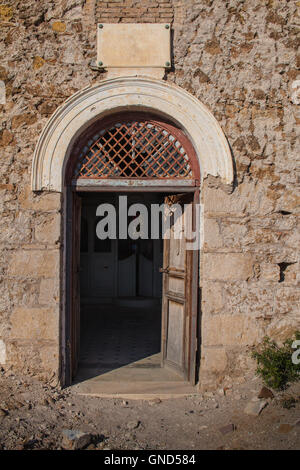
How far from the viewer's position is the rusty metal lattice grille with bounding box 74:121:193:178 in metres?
4.20

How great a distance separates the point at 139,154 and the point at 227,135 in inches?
35.1

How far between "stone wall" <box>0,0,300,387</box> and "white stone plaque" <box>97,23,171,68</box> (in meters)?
0.10

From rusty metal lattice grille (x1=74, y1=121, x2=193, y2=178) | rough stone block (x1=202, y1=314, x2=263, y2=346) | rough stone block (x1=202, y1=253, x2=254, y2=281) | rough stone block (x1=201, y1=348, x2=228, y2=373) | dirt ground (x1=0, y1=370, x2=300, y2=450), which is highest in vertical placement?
rusty metal lattice grille (x1=74, y1=121, x2=193, y2=178)

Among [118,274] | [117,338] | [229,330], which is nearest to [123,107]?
[229,330]

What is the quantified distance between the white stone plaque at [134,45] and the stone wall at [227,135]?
10cm

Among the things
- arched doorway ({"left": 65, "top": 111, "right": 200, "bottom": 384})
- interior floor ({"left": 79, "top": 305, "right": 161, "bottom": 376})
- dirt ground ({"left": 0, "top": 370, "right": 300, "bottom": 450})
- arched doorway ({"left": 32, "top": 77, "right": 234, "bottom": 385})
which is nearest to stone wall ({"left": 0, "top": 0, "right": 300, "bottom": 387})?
arched doorway ({"left": 32, "top": 77, "right": 234, "bottom": 385})

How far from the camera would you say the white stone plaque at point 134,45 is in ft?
13.3

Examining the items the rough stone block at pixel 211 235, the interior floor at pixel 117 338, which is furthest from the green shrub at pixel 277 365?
the interior floor at pixel 117 338

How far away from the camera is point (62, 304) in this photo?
4.05m

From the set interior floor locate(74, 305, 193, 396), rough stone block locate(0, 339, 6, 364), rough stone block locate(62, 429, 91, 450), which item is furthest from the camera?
interior floor locate(74, 305, 193, 396)

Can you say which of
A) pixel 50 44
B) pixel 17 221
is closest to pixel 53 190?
pixel 17 221

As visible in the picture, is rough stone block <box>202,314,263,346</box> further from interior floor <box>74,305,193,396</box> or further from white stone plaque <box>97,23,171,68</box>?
white stone plaque <box>97,23,171,68</box>

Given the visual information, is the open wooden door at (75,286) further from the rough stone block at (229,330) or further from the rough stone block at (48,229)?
the rough stone block at (229,330)
